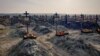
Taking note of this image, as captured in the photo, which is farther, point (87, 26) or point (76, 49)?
point (87, 26)

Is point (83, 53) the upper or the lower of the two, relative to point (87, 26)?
lower

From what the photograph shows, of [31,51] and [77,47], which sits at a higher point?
[31,51]


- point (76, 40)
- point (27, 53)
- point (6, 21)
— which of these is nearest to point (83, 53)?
point (76, 40)

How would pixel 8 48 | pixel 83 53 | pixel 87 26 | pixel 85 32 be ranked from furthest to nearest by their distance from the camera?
pixel 87 26
pixel 85 32
pixel 8 48
pixel 83 53

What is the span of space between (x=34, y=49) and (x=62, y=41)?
1143 centimetres

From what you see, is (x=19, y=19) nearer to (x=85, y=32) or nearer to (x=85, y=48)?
(x=85, y=32)

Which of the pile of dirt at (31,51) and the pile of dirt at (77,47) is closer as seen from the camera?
the pile of dirt at (31,51)

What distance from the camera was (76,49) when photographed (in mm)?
27922

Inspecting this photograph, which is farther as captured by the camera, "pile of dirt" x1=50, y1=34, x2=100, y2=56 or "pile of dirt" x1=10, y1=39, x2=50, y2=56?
"pile of dirt" x1=50, y1=34, x2=100, y2=56

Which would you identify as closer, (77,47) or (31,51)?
(31,51)

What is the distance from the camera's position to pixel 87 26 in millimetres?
54906

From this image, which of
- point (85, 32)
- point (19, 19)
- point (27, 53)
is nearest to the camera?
point (27, 53)

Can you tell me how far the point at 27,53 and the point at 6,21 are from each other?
→ 175 feet

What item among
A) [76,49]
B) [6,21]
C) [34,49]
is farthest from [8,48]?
[6,21]
